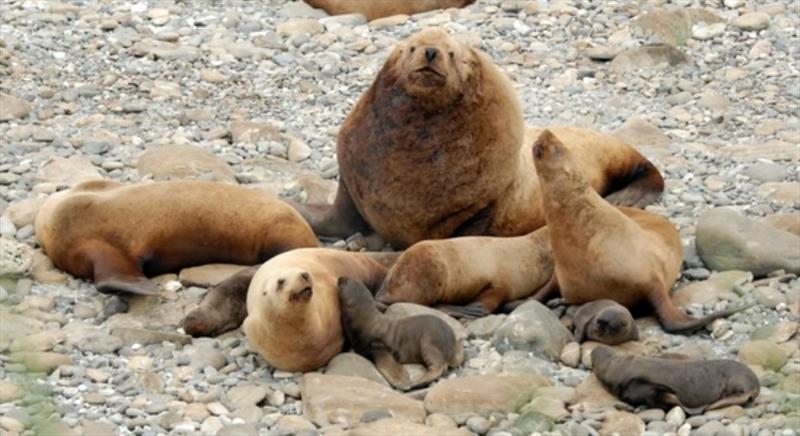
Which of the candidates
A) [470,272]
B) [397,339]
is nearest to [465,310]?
[470,272]

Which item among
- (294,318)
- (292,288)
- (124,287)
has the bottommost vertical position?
(124,287)

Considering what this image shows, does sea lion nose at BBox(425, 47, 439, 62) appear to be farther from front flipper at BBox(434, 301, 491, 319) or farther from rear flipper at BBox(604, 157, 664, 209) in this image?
rear flipper at BBox(604, 157, 664, 209)

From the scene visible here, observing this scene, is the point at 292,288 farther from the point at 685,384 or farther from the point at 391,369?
the point at 685,384

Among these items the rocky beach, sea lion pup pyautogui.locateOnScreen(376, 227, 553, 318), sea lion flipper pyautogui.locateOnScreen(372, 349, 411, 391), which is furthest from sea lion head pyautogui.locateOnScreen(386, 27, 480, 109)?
sea lion flipper pyautogui.locateOnScreen(372, 349, 411, 391)

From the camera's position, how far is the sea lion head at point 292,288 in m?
6.16

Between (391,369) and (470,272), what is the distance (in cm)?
108

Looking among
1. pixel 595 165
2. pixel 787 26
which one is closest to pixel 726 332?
pixel 595 165

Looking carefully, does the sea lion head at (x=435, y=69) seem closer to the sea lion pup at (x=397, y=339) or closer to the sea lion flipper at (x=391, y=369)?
the sea lion pup at (x=397, y=339)

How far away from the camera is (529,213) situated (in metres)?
8.34

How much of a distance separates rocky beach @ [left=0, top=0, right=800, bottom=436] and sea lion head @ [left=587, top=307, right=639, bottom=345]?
6 centimetres

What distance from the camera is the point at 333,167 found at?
955 centimetres

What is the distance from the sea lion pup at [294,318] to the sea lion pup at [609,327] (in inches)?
38.7

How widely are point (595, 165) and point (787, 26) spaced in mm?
3423

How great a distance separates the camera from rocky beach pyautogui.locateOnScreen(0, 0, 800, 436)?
5898mm
